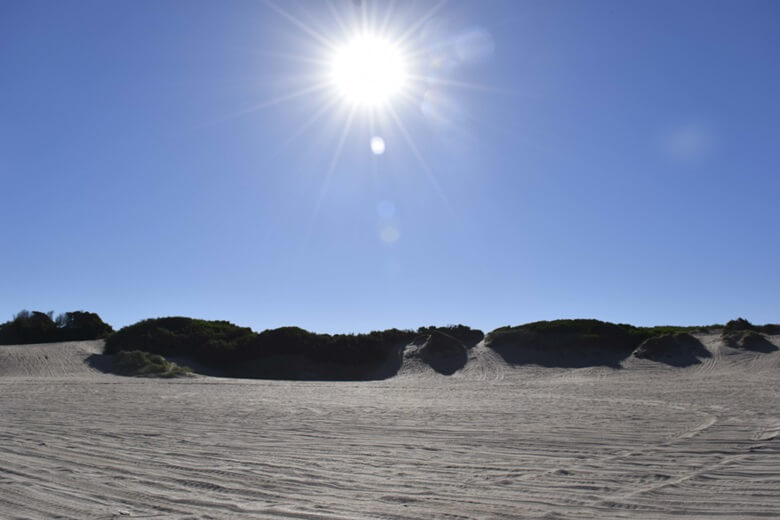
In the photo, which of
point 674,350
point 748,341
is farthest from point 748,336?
point 674,350

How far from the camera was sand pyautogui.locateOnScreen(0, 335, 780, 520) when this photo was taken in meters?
4.16

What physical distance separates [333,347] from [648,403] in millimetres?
19722

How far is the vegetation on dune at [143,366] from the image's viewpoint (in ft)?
78.0

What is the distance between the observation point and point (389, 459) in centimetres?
602

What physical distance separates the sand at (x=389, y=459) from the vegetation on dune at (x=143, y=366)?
35.5 feet

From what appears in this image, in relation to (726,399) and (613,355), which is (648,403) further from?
(613,355)

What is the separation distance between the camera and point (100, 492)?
4516 millimetres

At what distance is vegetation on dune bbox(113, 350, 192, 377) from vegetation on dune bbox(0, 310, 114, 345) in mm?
12141

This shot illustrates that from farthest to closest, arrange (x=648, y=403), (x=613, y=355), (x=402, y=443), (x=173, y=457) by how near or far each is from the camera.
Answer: (x=613, y=355) → (x=648, y=403) → (x=402, y=443) → (x=173, y=457)

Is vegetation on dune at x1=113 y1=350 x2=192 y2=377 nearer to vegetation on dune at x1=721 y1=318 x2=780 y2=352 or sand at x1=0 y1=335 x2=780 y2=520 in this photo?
sand at x1=0 y1=335 x2=780 y2=520

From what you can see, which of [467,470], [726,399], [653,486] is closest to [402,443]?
[467,470]

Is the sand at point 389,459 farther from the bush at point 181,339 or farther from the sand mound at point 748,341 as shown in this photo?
the bush at point 181,339

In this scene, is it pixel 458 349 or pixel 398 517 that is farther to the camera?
pixel 458 349

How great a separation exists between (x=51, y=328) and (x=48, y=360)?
12316 mm
